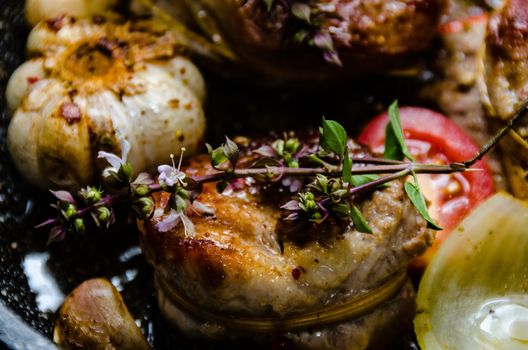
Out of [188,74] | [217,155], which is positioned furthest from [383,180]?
[188,74]

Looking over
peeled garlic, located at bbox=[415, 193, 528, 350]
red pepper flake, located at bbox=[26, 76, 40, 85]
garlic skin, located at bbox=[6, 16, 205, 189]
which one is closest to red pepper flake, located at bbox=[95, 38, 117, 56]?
garlic skin, located at bbox=[6, 16, 205, 189]

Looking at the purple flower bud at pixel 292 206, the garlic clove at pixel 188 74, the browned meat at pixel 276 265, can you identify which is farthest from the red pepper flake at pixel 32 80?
the purple flower bud at pixel 292 206

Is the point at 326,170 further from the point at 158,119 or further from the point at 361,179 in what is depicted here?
the point at 158,119

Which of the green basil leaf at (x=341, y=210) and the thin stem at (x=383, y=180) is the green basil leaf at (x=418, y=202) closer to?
the thin stem at (x=383, y=180)

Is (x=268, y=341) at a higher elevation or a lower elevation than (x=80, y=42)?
lower

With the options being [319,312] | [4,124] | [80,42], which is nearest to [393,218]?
[319,312]

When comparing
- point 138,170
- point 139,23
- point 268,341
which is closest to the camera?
point 268,341

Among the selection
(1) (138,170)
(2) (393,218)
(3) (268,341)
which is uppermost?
(2) (393,218)

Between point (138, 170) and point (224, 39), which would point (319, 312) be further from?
point (224, 39)

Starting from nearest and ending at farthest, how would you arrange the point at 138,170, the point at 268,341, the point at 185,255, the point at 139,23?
the point at 185,255 < the point at 268,341 < the point at 138,170 < the point at 139,23
